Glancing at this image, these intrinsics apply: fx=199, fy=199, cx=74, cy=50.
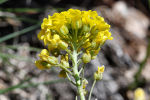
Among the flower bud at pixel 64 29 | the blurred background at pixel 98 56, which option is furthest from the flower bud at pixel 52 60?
the blurred background at pixel 98 56

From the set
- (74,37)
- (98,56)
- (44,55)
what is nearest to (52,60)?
(44,55)

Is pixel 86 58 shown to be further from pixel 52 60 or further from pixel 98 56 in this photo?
pixel 98 56

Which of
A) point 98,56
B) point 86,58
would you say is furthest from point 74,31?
point 98,56

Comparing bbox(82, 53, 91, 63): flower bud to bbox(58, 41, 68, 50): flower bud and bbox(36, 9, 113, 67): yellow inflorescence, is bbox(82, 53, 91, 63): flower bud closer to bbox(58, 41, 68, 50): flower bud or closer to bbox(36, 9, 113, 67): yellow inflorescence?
bbox(36, 9, 113, 67): yellow inflorescence

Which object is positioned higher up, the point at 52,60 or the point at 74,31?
the point at 74,31

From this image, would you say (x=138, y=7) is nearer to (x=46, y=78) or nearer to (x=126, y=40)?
(x=126, y=40)

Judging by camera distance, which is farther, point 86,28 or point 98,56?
point 98,56
